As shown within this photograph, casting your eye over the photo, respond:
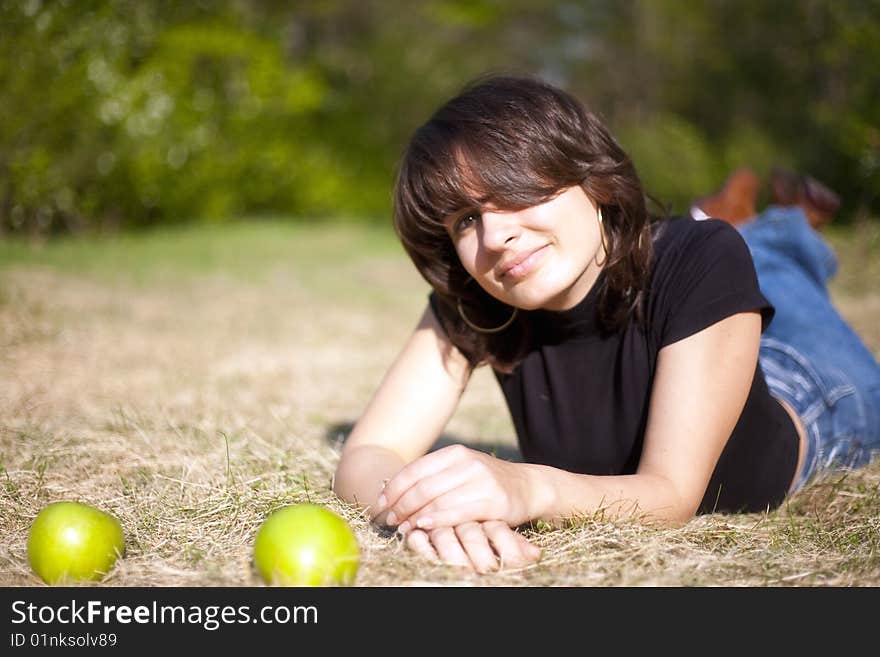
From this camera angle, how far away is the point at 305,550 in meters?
1.75

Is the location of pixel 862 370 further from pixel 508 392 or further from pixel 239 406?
pixel 239 406

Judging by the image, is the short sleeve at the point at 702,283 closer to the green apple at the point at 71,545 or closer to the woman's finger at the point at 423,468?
the woman's finger at the point at 423,468

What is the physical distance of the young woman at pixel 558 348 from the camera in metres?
1.97

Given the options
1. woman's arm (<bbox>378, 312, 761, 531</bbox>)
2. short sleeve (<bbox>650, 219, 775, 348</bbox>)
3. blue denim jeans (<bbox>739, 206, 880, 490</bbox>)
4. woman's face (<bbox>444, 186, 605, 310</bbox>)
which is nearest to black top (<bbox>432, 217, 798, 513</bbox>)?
short sleeve (<bbox>650, 219, 775, 348</bbox>)

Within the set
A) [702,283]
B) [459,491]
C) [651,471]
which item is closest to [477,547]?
[459,491]

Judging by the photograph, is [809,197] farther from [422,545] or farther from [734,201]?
[422,545]

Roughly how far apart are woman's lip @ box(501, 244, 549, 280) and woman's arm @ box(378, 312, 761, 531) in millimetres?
443

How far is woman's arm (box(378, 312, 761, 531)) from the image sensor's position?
1.84m

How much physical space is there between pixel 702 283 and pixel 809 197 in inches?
91.6

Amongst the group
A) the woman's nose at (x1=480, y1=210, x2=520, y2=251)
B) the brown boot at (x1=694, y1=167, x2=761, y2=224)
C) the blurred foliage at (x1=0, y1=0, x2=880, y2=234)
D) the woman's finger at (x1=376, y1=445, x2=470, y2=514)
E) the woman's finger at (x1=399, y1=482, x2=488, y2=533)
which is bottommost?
the woman's finger at (x1=399, y1=482, x2=488, y2=533)

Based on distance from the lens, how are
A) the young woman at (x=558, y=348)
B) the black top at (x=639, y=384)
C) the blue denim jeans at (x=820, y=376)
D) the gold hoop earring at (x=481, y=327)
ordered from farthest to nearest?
the blue denim jeans at (x=820, y=376), the gold hoop earring at (x=481, y=327), the black top at (x=639, y=384), the young woman at (x=558, y=348)

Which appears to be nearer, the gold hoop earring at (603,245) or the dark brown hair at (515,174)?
the dark brown hair at (515,174)

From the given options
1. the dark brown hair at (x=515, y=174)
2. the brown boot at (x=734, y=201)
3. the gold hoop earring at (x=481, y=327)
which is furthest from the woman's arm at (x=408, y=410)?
the brown boot at (x=734, y=201)

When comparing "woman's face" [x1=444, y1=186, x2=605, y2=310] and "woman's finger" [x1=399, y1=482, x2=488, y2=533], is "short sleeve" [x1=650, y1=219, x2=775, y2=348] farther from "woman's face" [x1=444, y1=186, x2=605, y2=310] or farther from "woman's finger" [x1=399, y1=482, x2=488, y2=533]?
"woman's finger" [x1=399, y1=482, x2=488, y2=533]
